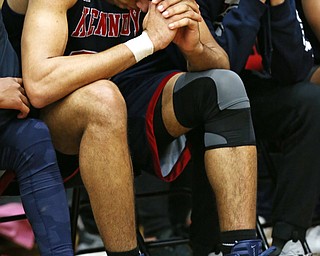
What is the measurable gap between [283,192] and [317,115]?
0.26 meters

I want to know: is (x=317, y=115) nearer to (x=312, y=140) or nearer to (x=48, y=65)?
(x=312, y=140)

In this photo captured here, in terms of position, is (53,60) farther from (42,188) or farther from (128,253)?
(128,253)

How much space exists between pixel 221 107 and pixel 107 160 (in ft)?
1.15

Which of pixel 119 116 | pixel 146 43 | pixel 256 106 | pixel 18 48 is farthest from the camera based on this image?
pixel 256 106

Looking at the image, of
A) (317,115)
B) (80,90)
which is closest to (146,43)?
(80,90)

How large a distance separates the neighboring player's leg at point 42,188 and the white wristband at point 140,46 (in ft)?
1.13

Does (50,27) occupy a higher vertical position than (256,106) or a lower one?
higher

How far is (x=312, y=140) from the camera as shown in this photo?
2406mm

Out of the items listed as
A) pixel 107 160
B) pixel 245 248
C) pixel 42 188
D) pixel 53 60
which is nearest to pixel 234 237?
pixel 245 248

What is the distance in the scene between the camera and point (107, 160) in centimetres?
198

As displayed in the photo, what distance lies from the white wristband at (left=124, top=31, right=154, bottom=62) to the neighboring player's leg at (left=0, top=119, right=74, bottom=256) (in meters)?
0.35

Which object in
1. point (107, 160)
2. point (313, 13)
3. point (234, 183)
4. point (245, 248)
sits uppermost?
point (313, 13)

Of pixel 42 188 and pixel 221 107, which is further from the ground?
pixel 221 107

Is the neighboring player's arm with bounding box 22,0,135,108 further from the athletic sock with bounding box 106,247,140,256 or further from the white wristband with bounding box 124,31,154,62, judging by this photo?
the athletic sock with bounding box 106,247,140,256
